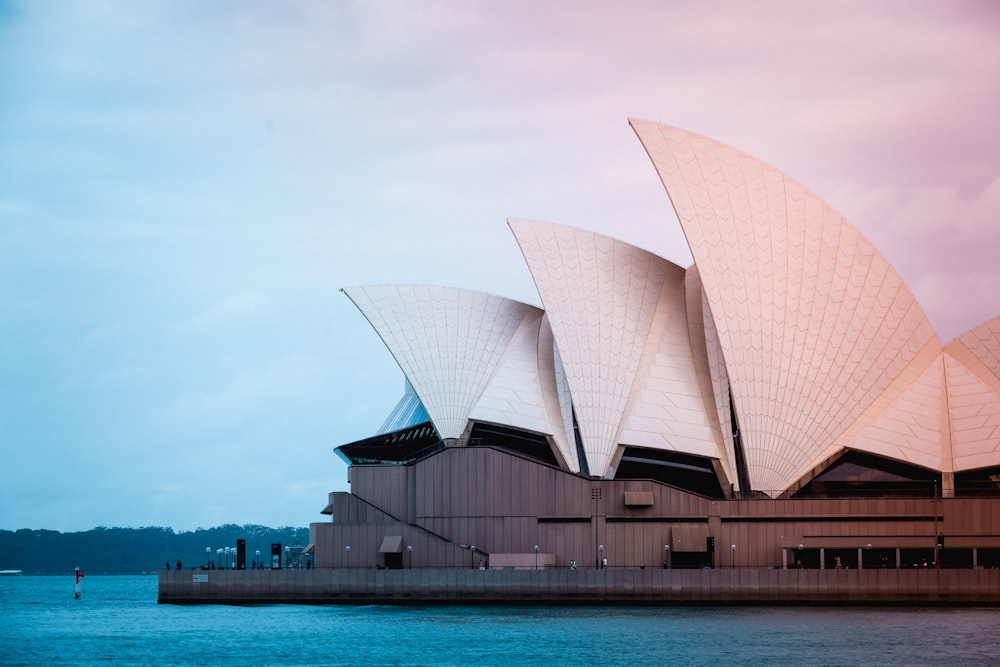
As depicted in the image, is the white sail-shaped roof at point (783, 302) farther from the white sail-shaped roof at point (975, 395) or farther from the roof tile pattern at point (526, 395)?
the roof tile pattern at point (526, 395)

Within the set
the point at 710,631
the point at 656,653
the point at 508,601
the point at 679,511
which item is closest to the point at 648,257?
the point at 679,511

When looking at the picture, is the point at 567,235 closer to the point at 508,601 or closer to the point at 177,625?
the point at 508,601

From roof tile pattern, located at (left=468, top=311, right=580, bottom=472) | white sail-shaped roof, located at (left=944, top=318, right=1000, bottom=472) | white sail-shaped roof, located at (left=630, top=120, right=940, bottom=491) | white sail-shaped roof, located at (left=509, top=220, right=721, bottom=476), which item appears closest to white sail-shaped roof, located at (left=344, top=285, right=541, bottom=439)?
roof tile pattern, located at (left=468, top=311, right=580, bottom=472)

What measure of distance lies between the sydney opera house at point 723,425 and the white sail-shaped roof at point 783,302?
0.28ft

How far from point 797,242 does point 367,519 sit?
74.8 ft

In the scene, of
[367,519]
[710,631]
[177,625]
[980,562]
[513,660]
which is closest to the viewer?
[513,660]

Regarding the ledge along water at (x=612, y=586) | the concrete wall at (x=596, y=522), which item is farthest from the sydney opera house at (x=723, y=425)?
the ledge along water at (x=612, y=586)

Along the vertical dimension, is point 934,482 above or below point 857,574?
above

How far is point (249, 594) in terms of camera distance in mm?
64688

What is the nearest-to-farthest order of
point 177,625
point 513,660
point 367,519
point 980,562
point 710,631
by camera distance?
point 513,660
point 710,631
point 177,625
point 980,562
point 367,519

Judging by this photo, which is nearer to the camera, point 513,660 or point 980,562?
point 513,660

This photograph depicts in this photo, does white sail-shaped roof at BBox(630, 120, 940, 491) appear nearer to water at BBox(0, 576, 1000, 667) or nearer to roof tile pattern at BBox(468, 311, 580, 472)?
roof tile pattern at BBox(468, 311, 580, 472)

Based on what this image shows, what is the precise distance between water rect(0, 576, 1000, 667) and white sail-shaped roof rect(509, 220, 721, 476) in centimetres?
890

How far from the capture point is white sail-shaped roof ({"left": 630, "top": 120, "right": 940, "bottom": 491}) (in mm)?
63094
